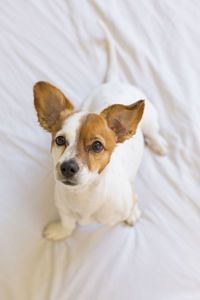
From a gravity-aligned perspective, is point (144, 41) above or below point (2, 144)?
below

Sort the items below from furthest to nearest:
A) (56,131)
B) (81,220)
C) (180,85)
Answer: (180,85) < (81,220) < (56,131)

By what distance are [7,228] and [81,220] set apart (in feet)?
1.64

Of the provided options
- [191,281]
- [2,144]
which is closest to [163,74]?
[2,144]

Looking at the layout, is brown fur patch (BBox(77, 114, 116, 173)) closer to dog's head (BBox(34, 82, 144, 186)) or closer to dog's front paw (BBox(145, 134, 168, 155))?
dog's head (BBox(34, 82, 144, 186))

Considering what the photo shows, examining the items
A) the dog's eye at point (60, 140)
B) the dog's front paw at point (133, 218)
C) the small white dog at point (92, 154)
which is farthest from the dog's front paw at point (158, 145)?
the dog's eye at point (60, 140)

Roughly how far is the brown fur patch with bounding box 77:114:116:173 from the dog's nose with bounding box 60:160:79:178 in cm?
5

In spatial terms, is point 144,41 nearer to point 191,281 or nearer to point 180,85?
point 180,85

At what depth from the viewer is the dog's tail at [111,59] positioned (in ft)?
6.44

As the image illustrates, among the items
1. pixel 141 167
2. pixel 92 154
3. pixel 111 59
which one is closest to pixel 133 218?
pixel 141 167

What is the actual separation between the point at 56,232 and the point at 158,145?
33.8 inches

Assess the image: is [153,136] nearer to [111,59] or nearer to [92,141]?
[111,59]

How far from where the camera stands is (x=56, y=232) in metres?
1.64

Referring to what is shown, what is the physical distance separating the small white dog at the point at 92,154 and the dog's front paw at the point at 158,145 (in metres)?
0.25

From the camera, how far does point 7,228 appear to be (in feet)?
5.33
